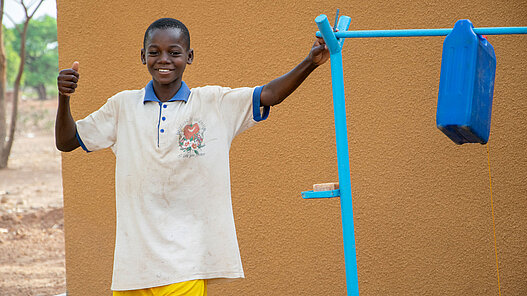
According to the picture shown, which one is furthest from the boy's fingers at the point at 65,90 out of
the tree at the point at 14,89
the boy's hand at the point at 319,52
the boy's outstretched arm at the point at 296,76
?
the tree at the point at 14,89

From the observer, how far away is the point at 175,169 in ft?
7.70

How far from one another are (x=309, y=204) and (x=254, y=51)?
3.07ft

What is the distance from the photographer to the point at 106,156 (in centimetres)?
396

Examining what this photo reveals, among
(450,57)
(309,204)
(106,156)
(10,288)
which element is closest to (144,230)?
(450,57)

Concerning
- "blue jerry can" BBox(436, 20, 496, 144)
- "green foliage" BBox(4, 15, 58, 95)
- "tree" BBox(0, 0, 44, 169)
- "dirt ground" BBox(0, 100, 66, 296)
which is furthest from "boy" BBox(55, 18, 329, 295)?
"green foliage" BBox(4, 15, 58, 95)

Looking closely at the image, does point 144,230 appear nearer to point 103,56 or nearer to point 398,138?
point 398,138

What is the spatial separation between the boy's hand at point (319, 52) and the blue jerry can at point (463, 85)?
1.34 feet

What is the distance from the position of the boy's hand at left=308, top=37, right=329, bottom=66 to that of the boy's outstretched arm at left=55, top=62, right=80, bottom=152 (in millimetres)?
838

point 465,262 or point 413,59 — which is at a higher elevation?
point 413,59

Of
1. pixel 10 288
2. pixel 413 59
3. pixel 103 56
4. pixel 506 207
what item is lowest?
pixel 10 288

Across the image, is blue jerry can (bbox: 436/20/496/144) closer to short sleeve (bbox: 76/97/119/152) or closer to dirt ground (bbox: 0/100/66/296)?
short sleeve (bbox: 76/97/119/152)

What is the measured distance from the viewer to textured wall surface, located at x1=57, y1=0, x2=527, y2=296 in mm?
3365

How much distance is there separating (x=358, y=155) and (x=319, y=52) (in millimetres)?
1425

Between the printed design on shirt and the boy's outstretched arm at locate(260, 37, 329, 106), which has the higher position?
the boy's outstretched arm at locate(260, 37, 329, 106)
